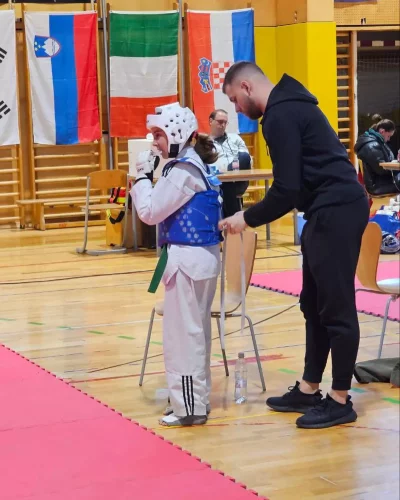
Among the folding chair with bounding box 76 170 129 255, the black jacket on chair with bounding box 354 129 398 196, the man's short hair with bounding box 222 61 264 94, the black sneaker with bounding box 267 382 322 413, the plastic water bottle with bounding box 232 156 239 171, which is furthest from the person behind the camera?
the black jacket on chair with bounding box 354 129 398 196

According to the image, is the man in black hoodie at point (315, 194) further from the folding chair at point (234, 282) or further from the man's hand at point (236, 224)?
the folding chair at point (234, 282)

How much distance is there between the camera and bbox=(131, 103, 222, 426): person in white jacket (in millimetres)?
3570

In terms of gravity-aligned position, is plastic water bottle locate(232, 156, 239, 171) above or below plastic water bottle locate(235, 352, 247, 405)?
above

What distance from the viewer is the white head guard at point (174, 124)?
11.8ft

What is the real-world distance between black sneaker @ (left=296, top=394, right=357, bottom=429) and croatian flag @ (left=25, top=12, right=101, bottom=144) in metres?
7.22

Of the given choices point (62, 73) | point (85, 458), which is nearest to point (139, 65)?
point (62, 73)

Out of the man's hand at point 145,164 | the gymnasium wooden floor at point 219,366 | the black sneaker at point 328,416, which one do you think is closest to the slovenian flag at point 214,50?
the gymnasium wooden floor at point 219,366

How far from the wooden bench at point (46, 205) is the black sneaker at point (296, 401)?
638 centimetres

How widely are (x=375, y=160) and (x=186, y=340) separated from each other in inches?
254

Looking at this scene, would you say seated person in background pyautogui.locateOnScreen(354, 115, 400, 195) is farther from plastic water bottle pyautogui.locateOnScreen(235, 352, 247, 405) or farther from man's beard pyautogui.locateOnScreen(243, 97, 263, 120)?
man's beard pyautogui.locateOnScreen(243, 97, 263, 120)

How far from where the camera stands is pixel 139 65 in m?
10.5

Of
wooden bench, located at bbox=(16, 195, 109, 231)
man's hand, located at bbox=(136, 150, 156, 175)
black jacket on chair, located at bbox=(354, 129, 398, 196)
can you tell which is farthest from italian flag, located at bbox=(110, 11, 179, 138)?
man's hand, located at bbox=(136, 150, 156, 175)

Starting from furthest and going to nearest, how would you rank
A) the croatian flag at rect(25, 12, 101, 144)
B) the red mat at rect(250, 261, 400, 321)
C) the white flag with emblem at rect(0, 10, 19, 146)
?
the croatian flag at rect(25, 12, 101, 144) → the white flag with emblem at rect(0, 10, 19, 146) → the red mat at rect(250, 261, 400, 321)

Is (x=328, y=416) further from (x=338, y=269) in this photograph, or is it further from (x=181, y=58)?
(x=181, y=58)
